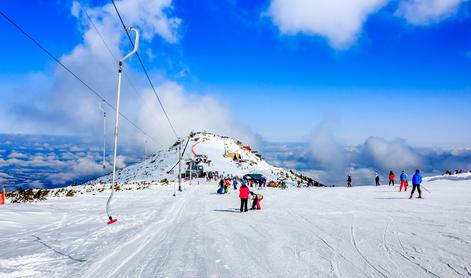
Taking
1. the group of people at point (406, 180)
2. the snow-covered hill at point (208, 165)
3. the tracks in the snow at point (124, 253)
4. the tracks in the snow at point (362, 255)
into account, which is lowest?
the tracks in the snow at point (124, 253)

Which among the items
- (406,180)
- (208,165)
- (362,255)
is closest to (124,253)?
(362,255)

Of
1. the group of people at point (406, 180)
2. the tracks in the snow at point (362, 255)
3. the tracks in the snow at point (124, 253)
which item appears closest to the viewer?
the tracks in the snow at point (362, 255)

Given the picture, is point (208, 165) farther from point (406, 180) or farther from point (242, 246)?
point (242, 246)

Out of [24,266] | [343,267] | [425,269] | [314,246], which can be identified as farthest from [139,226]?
[425,269]

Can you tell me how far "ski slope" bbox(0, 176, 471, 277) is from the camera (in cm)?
794

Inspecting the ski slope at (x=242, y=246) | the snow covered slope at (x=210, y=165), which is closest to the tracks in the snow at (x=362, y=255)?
the ski slope at (x=242, y=246)

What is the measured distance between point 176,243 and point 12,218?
997cm

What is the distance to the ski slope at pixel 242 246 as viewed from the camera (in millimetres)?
Result: 7941

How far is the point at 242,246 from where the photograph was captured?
10.5m

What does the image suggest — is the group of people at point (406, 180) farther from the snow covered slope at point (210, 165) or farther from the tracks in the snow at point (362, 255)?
the snow covered slope at point (210, 165)

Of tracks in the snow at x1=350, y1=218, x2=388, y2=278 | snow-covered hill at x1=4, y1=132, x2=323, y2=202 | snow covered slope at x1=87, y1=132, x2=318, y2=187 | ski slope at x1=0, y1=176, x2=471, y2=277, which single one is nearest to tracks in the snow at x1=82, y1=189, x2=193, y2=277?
ski slope at x1=0, y1=176, x2=471, y2=277

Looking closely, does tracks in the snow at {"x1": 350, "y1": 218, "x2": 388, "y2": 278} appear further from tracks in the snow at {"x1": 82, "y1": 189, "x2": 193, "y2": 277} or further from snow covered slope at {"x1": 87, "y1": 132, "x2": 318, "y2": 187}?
snow covered slope at {"x1": 87, "y1": 132, "x2": 318, "y2": 187}

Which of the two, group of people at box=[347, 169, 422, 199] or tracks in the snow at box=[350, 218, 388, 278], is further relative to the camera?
group of people at box=[347, 169, 422, 199]

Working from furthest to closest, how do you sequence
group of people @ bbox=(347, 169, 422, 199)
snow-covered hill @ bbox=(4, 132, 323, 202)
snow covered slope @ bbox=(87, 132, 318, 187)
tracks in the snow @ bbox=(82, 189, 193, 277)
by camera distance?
snow covered slope @ bbox=(87, 132, 318, 187)
snow-covered hill @ bbox=(4, 132, 323, 202)
group of people @ bbox=(347, 169, 422, 199)
tracks in the snow @ bbox=(82, 189, 193, 277)
